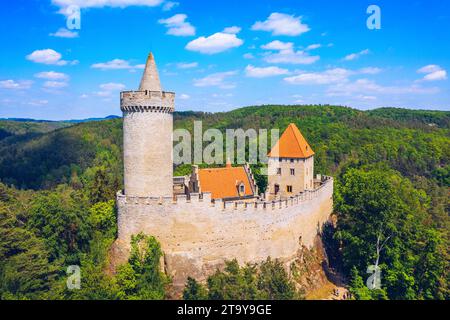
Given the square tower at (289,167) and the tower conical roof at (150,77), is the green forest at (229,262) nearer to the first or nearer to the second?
the square tower at (289,167)

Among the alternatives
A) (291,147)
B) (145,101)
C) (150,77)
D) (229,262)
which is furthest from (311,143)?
(145,101)

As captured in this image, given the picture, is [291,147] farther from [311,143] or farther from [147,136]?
[311,143]

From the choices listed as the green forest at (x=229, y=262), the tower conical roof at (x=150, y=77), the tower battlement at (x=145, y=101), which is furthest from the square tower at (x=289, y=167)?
the tower conical roof at (x=150, y=77)

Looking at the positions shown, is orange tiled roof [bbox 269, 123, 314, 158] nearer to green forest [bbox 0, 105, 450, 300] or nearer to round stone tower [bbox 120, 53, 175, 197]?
green forest [bbox 0, 105, 450, 300]

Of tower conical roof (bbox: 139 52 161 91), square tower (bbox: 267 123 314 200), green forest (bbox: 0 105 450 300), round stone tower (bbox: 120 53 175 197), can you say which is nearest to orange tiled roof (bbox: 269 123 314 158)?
square tower (bbox: 267 123 314 200)
